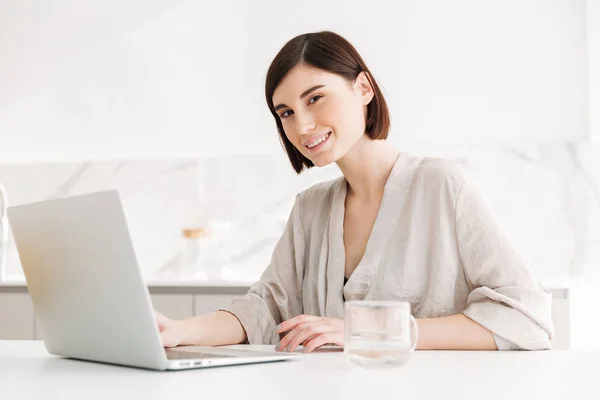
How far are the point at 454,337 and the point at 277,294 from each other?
1.71 ft

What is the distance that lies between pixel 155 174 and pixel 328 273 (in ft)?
6.70

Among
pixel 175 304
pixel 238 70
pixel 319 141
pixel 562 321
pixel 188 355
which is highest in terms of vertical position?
pixel 238 70

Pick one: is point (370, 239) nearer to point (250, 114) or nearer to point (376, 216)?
point (376, 216)

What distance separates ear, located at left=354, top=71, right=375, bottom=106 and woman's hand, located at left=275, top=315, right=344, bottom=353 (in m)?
0.66

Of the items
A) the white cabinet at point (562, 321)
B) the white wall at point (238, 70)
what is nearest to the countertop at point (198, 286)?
the white cabinet at point (562, 321)

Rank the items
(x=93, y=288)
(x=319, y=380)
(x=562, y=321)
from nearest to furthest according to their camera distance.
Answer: (x=319, y=380), (x=93, y=288), (x=562, y=321)

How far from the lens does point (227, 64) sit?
357cm

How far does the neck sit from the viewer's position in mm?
1773

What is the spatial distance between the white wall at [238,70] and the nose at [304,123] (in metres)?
1.74

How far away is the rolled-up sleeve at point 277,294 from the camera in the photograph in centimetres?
161

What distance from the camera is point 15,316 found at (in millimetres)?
3078

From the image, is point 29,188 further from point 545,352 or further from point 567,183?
point 545,352

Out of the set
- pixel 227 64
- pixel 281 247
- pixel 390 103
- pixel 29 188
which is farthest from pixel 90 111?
pixel 281 247

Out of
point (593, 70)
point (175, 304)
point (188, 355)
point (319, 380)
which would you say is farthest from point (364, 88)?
point (593, 70)
